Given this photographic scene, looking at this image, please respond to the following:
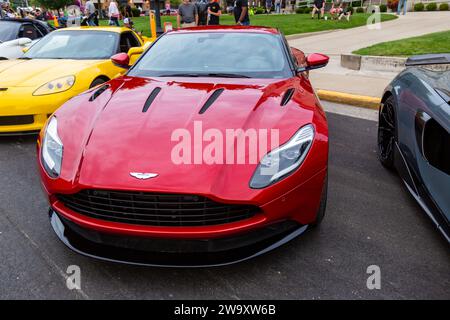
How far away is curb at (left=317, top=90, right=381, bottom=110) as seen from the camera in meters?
5.91

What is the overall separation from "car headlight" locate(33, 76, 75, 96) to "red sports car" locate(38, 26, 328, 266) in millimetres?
1943

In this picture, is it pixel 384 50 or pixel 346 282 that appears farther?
pixel 384 50

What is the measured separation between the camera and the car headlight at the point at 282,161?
2100 mm

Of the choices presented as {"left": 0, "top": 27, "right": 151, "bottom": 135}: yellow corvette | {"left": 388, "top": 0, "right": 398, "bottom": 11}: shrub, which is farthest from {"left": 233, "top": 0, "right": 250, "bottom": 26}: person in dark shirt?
{"left": 388, "top": 0, "right": 398, "bottom": 11}: shrub

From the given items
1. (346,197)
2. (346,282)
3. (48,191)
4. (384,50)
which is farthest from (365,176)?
(384,50)

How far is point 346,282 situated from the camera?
2252mm

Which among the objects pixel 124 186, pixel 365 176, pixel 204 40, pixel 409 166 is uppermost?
pixel 204 40

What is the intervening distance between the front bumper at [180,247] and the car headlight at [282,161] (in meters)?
0.26

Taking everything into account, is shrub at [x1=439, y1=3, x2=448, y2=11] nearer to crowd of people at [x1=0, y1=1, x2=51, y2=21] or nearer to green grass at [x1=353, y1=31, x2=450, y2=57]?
green grass at [x1=353, y1=31, x2=450, y2=57]

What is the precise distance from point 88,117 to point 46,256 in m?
0.95

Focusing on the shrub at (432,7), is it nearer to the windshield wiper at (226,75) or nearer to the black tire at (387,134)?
the black tire at (387,134)

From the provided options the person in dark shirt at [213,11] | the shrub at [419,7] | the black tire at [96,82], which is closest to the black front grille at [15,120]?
the black tire at [96,82]

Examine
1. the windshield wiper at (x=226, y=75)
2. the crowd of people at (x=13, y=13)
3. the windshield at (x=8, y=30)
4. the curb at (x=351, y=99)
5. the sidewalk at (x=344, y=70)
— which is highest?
the crowd of people at (x=13, y=13)

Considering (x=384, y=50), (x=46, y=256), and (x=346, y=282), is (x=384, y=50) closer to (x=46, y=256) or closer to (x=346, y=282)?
(x=346, y=282)
